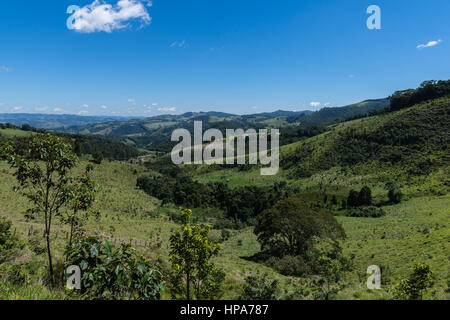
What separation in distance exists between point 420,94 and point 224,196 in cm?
10276

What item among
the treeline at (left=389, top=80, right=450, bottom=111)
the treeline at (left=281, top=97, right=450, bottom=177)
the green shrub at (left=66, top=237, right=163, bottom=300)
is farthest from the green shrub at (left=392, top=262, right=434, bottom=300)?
the treeline at (left=389, top=80, right=450, bottom=111)

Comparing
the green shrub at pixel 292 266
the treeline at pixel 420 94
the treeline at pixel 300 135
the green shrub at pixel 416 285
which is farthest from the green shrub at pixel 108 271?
the treeline at pixel 300 135

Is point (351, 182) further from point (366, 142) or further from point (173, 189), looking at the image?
point (173, 189)

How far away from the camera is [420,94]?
107 metres

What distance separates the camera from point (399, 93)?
118375 millimetres

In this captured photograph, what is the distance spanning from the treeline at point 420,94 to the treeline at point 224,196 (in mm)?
74206

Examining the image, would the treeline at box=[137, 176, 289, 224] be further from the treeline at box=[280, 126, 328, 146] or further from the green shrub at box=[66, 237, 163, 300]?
the treeline at box=[280, 126, 328, 146]

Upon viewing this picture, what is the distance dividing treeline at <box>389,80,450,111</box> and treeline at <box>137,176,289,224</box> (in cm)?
7421

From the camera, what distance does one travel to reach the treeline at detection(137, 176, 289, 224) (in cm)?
7444

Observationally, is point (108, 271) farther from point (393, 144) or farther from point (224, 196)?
point (393, 144)

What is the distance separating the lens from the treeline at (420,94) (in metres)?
102

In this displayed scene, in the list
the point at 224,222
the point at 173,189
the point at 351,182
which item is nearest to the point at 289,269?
the point at 224,222

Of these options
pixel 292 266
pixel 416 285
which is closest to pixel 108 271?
pixel 416 285

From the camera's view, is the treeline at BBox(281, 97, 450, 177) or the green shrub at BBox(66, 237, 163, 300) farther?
Answer: the treeline at BBox(281, 97, 450, 177)
